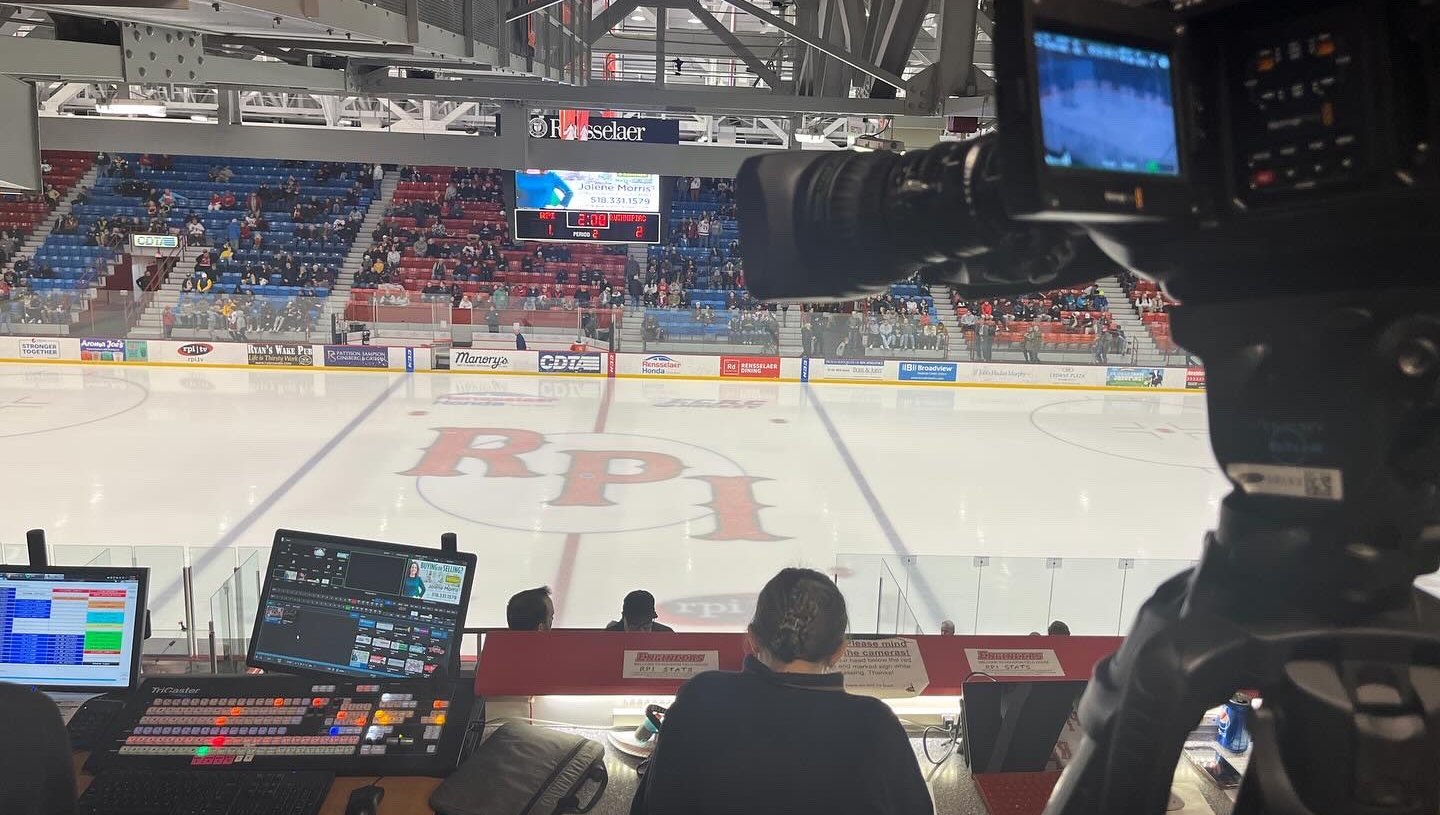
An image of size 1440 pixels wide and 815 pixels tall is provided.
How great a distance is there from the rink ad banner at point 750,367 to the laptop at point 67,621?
612 inches

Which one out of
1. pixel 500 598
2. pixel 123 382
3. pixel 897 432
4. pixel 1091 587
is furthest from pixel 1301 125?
pixel 123 382

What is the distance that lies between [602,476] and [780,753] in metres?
9.49

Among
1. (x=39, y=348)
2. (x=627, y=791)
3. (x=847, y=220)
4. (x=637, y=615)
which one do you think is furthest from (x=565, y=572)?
(x=39, y=348)

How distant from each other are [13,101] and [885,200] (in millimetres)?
3277

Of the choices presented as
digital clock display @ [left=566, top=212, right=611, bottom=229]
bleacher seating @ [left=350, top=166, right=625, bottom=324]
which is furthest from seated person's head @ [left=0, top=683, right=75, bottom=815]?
bleacher seating @ [left=350, top=166, right=625, bottom=324]

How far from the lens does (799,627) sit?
1.72 m

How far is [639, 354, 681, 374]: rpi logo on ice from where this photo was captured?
711 inches

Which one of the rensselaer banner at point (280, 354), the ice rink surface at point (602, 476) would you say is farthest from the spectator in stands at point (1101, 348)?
the rensselaer banner at point (280, 354)

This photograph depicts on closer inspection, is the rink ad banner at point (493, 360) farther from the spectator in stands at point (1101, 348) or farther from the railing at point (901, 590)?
the railing at point (901, 590)

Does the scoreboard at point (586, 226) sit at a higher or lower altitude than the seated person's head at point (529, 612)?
higher

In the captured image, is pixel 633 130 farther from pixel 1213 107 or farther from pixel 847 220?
pixel 1213 107

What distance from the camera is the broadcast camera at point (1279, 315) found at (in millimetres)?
784

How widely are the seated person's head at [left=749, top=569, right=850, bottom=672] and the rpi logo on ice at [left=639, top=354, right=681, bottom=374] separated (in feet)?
53.5

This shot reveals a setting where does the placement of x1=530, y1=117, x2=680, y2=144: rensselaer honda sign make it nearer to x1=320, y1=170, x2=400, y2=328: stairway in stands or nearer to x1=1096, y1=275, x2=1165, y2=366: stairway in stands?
x1=320, y1=170, x2=400, y2=328: stairway in stands
